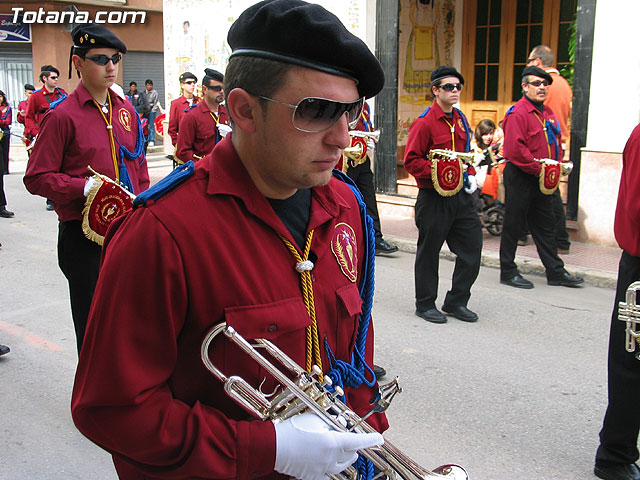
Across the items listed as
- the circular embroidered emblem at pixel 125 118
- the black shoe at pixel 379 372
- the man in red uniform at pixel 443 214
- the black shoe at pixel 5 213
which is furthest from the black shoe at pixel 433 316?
the black shoe at pixel 5 213

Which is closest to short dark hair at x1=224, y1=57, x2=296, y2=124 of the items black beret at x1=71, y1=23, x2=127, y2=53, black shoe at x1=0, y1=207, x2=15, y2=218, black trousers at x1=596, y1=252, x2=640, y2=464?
black trousers at x1=596, y1=252, x2=640, y2=464

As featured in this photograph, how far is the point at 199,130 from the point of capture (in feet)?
26.9

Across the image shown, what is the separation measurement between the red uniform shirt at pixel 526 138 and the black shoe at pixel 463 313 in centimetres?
168

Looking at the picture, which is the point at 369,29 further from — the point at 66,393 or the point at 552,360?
the point at 66,393

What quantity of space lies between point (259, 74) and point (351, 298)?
0.59 m

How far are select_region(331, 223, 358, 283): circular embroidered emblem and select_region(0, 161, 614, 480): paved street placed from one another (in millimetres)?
2199

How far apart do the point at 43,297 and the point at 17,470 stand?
3.26m

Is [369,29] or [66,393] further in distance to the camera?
[369,29]

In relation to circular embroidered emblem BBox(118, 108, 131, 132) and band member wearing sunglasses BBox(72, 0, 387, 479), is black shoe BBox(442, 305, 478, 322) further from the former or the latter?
band member wearing sunglasses BBox(72, 0, 387, 479)

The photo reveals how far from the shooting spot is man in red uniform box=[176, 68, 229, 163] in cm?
816

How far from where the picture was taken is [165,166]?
17.9 meters

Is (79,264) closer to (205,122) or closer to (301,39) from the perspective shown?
(301,39)

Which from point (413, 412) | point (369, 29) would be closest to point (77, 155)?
point (413, 412)

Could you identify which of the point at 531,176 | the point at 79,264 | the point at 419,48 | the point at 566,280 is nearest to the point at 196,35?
the point at 419,48
